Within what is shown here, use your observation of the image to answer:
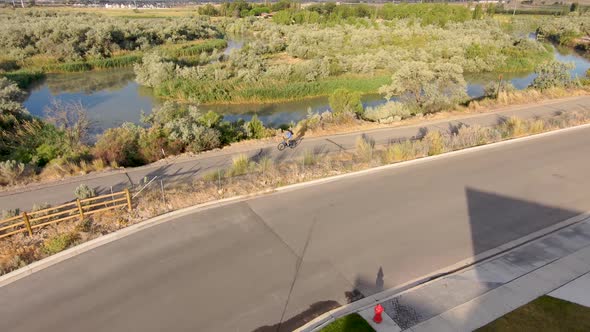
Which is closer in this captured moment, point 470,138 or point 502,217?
point 502,217

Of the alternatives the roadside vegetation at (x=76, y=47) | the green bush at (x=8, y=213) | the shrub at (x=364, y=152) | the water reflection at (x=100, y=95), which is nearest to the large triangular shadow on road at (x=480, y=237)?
the shrub at (x=364, y=152)

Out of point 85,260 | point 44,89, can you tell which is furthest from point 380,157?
point 44,89

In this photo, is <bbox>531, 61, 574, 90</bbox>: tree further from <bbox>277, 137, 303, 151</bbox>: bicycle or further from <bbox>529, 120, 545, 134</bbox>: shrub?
<bbox>277, 137, 303, 151</bbox>: bicycle

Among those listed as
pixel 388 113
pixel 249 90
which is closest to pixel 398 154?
pixel 388 113

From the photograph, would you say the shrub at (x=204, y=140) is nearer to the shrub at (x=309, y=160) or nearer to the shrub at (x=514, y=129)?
the shrub at (x=309, y=160)

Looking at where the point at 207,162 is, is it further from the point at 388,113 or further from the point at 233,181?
the point at 388,113

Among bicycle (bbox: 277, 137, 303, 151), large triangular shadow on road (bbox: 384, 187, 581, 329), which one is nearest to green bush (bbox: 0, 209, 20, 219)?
bicycle (bbox: 277, 137, 303, 151)
